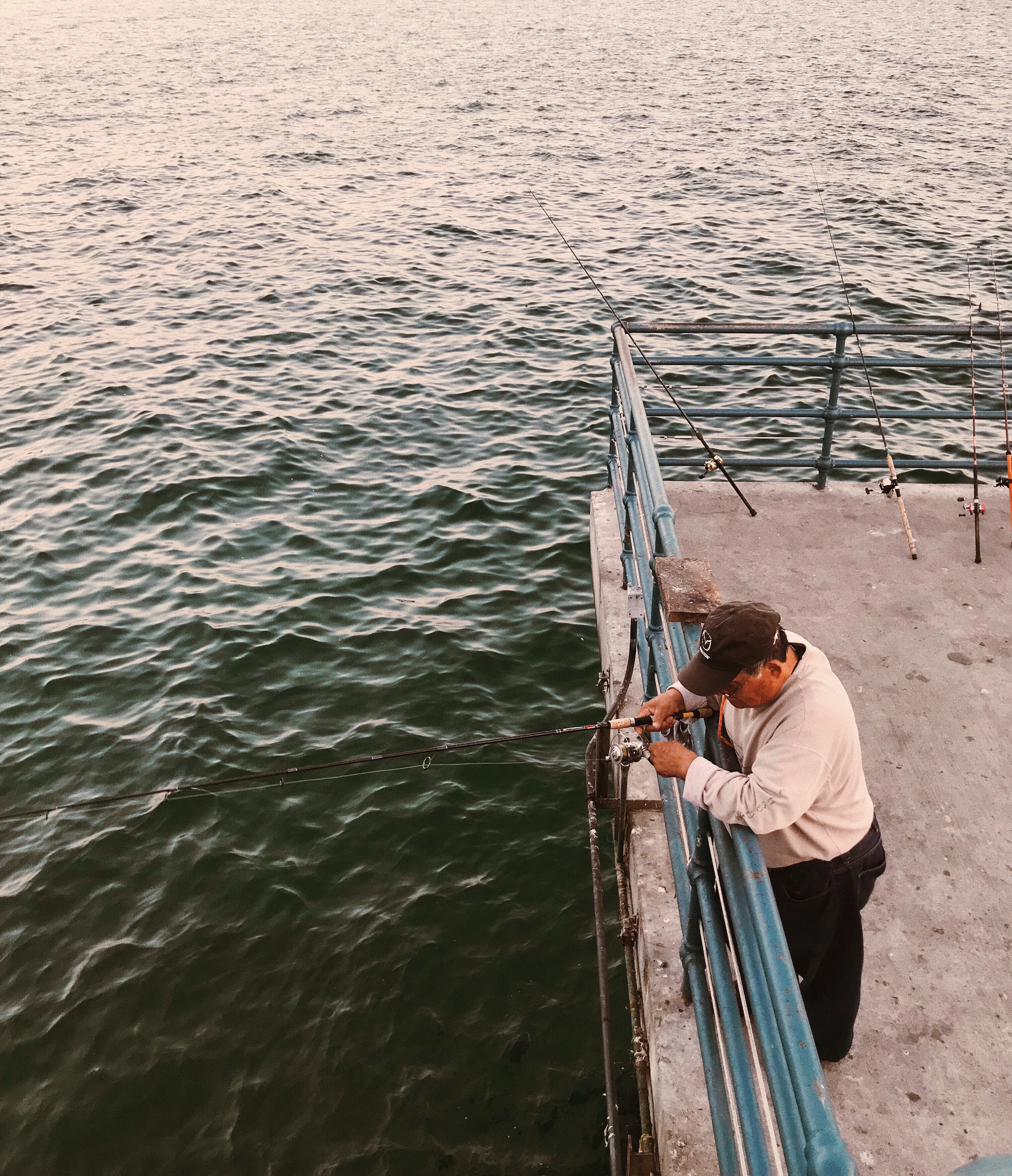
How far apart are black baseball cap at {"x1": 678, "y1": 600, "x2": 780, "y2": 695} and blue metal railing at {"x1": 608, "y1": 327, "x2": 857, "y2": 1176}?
297 millimetres

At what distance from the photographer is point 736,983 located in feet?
9.59

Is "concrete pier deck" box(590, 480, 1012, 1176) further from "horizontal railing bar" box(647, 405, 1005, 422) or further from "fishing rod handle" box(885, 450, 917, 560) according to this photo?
"horizontal railing bar" box(647, 405, 1005, 422)

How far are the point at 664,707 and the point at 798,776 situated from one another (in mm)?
703

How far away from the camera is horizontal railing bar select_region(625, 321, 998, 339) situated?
6.52 metres

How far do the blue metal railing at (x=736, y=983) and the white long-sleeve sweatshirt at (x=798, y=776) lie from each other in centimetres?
10

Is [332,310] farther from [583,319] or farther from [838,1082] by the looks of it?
[838,1082]

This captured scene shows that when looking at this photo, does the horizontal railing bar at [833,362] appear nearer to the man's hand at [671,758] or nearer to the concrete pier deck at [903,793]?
the concrete pier deck at [903,793]

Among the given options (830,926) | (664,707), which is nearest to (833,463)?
(664,707)

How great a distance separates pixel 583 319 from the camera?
16031mm

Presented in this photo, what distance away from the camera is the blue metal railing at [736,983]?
2.12m

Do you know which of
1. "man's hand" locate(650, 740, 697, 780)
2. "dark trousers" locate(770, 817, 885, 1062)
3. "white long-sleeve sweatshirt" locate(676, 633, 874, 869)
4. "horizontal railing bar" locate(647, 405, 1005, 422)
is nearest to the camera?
"white long-sleeve sweatshirt" locate(676, 633, 874, 869)

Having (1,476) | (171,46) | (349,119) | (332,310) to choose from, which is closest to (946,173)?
(332,310)

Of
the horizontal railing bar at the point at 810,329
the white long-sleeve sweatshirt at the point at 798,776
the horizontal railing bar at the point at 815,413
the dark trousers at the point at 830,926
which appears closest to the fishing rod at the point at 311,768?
the white long-sleeve sweatshirt at the point at 798,776

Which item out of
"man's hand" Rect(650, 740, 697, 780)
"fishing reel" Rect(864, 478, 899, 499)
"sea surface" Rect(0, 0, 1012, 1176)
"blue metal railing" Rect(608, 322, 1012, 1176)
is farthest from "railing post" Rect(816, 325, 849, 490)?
"man's hand" Rect(650, 740, 697, 780)
